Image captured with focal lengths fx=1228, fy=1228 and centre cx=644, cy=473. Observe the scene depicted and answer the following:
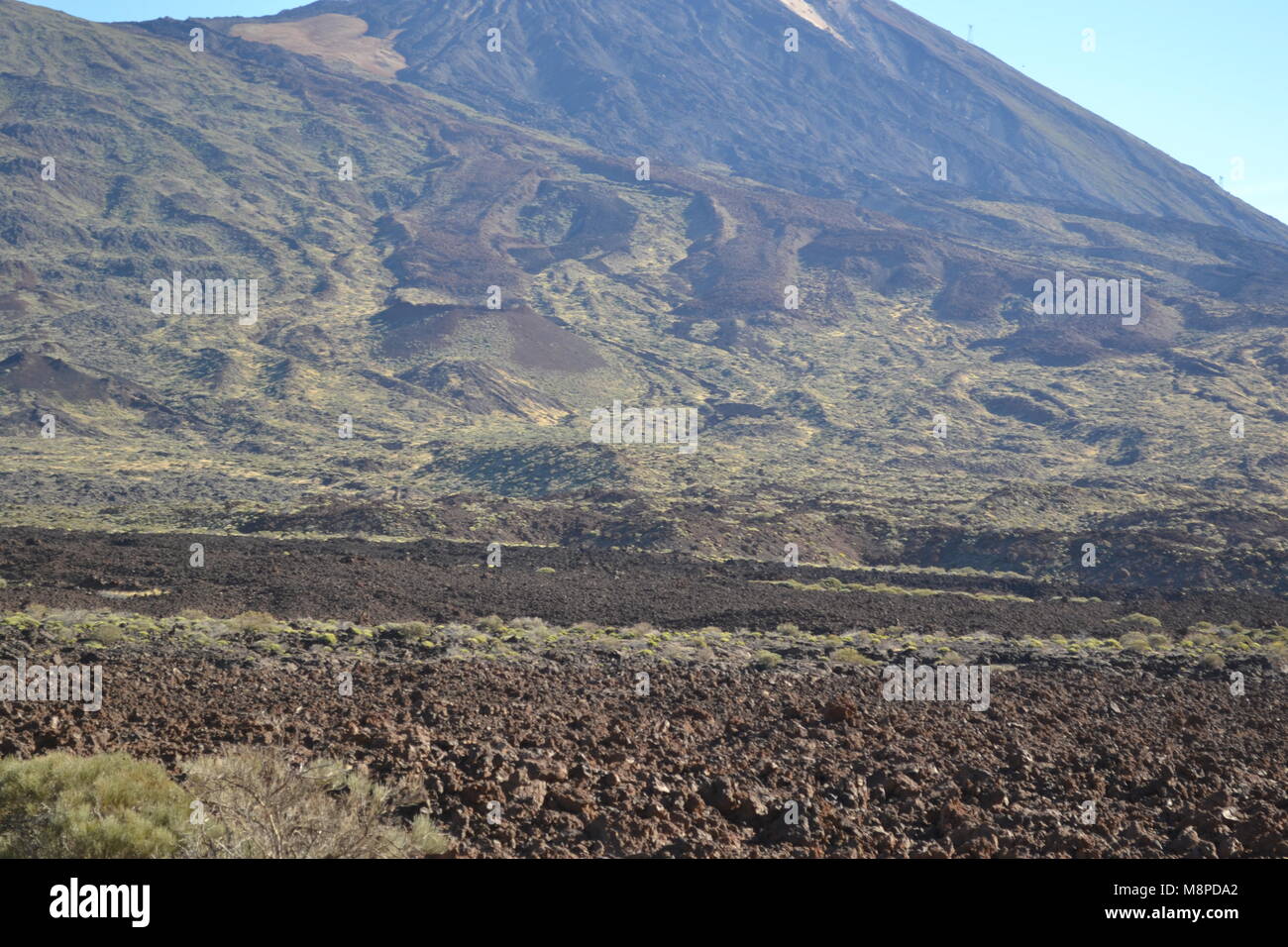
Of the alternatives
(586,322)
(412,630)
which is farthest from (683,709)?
(586,322)

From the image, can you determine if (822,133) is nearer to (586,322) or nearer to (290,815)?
(586,322)

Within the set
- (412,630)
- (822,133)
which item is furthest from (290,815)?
(822,133)

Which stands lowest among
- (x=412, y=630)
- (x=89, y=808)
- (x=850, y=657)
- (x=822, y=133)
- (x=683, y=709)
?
(x=850, y=657)

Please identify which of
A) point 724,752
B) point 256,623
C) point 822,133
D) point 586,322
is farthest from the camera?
point 822,133

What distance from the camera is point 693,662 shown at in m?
19.5

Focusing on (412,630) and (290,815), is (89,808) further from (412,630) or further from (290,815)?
(412,630)

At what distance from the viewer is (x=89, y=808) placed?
7.66m

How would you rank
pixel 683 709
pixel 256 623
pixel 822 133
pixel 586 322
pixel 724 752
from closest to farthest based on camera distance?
pixel 724 752
pixel 683 709
pixel 256 623
pixel 586 322
pixel 822 133

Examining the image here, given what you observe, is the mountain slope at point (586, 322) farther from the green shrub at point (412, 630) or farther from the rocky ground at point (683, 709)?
the green shrub at point (412, 630)

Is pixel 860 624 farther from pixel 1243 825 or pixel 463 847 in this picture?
pixel 463 847

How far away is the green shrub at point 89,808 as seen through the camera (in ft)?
24.1

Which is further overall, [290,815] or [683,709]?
[683,709]

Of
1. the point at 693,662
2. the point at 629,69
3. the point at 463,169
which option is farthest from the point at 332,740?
the point at 629,69

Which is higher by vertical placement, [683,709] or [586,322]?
[586,322]
